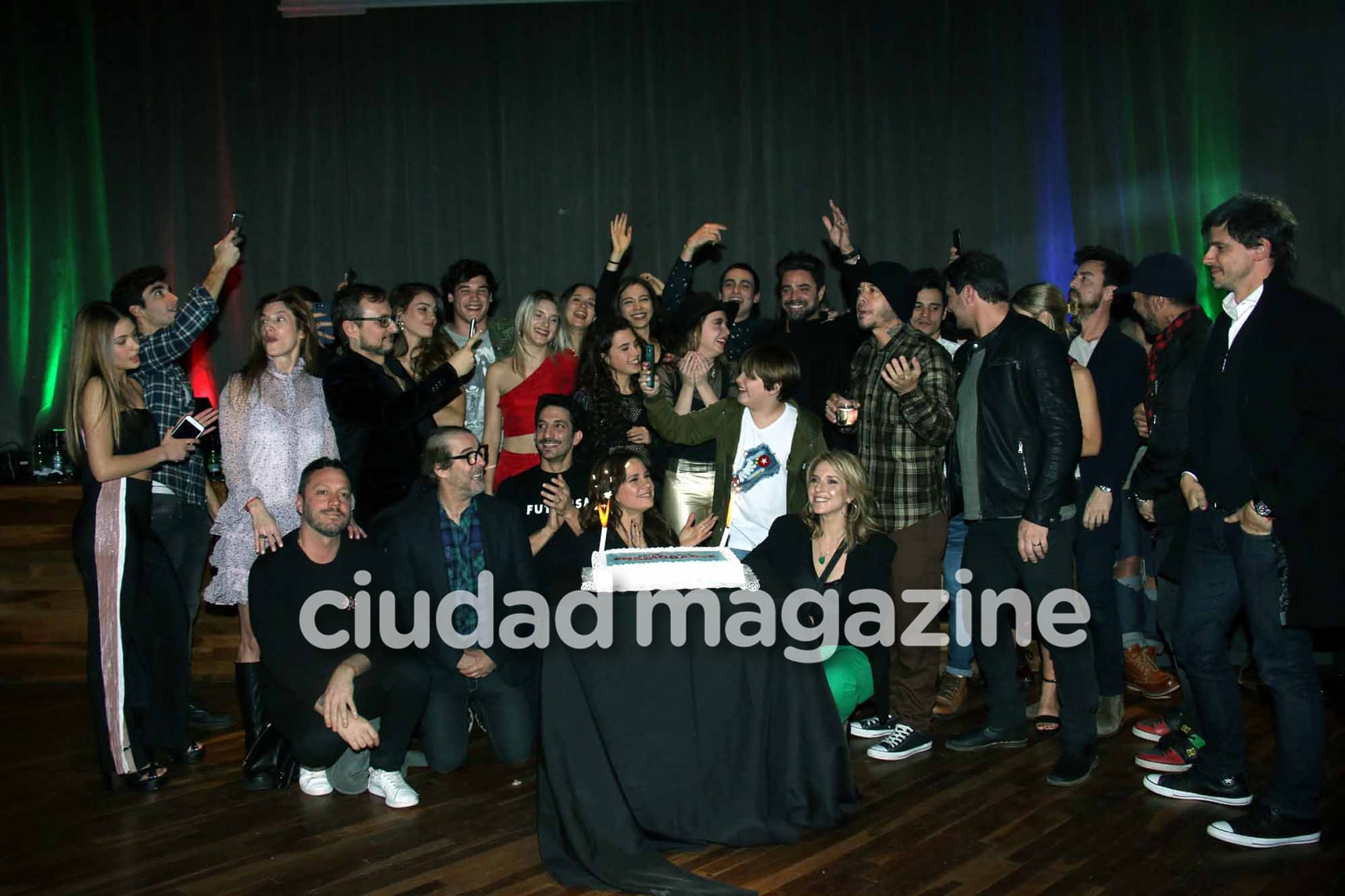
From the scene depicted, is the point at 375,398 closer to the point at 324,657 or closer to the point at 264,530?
the point at 264,530

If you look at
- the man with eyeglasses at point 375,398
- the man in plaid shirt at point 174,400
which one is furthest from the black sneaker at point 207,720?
the man with eyeglasses at point 375,398

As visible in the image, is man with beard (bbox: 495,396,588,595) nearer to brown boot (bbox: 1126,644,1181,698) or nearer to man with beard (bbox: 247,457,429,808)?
Answer: man with beard (bbox: 247,457,429,808)

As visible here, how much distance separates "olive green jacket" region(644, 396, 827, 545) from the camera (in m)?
3.95

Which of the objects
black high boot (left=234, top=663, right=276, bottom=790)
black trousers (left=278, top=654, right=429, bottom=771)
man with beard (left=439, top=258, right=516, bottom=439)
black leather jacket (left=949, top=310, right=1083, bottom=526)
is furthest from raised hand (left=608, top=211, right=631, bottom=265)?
black high boot (left=234, top=663, right=276, bottom=790)

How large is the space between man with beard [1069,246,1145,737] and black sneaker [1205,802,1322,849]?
2.67 ft

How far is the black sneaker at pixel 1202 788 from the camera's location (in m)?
3.19

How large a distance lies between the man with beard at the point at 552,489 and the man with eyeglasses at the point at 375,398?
352mm

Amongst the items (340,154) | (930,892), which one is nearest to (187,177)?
(340,154)

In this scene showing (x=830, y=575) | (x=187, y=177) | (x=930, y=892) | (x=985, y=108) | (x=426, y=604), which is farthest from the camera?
(x=187, y=177)

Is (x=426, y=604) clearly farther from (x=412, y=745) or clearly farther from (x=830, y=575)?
(x=830, y=575)

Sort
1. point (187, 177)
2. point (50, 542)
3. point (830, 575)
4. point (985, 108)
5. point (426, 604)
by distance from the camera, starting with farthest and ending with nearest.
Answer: point (187, 177), point (985, 108), point (50, 542), point (426, 604), point (830, 575)

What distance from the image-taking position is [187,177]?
6602 mm

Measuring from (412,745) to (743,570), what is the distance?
162 cm

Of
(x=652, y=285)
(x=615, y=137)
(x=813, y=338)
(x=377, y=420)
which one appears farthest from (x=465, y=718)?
(x=615, y=137)
